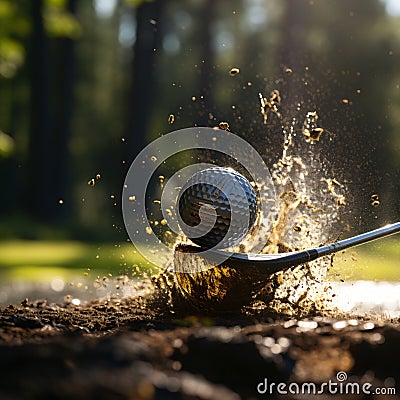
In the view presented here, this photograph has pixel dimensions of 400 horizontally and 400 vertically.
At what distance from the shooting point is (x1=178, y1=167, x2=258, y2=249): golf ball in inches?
177

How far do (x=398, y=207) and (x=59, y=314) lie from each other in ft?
9.57

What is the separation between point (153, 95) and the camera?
1119 inches

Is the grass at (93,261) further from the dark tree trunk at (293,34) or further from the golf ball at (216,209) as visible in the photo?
the dark tree trunk at (293,34)

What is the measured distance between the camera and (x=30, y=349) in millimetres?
2328

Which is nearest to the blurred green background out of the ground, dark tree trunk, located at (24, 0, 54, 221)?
dark tree trunk, located at (24, 0, 54, 221)

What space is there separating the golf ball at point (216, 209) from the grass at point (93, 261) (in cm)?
95

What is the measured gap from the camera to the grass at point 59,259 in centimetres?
1036

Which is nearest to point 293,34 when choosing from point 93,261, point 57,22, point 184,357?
point 57,22

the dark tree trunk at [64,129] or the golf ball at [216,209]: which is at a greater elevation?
the dark tree trunk at [64,129]

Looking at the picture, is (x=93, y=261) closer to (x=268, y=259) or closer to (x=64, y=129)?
(x=268, y=259)

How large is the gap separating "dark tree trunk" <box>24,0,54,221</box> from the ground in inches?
834

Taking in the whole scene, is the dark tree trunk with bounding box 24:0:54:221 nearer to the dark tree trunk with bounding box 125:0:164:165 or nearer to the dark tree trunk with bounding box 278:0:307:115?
the dark tree trunk with bounding box 125:0:164:165

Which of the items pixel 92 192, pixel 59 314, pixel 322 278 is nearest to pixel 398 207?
pixel 322 278

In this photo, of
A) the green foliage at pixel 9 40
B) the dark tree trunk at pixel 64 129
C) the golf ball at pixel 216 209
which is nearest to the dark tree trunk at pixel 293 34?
the dark tree trunk at pixel 64 129
